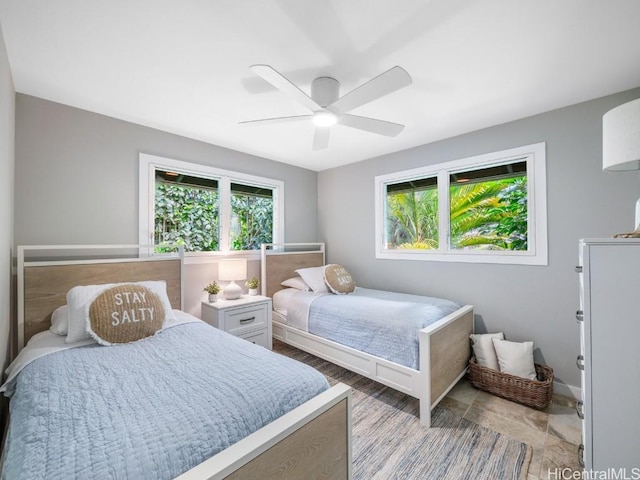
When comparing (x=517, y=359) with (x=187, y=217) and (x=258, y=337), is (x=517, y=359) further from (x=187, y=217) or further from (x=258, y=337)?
(x=187, y=217)

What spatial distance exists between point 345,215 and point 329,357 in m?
1.99

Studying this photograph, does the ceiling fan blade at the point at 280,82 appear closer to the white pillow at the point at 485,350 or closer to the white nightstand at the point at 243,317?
the white nightstand at the point at 243,317

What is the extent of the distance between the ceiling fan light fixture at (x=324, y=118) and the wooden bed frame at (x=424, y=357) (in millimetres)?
1601

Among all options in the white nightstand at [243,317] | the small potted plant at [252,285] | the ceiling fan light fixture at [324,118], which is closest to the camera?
the ceiling fan light fixture at [324,118]

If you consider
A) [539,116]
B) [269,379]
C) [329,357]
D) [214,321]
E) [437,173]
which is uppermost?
[539,116]

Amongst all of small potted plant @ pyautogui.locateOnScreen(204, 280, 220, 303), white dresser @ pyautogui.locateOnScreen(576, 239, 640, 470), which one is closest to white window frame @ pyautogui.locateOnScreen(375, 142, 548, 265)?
white dresser @ pyautogui.locateOnScreen(576, 239, 640, 470)

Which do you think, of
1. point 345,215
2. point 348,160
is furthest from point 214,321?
point 348,160

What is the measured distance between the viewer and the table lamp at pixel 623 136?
1211 millimetres

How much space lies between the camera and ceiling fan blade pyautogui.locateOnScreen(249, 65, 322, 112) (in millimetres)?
1399

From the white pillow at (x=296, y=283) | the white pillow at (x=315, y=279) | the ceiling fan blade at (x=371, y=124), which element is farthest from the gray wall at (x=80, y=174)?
the ceiling fan blade at (x=371, y=124)

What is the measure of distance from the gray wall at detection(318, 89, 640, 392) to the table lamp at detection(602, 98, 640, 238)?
40.0 inches

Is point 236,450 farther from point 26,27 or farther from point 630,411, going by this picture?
point 26,27

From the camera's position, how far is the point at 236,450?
85 centimetres

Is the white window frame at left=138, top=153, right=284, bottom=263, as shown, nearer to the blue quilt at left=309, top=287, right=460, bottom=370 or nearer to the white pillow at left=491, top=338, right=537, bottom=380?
the blue quilt at left=309, top=287, right=460, bottom=370
